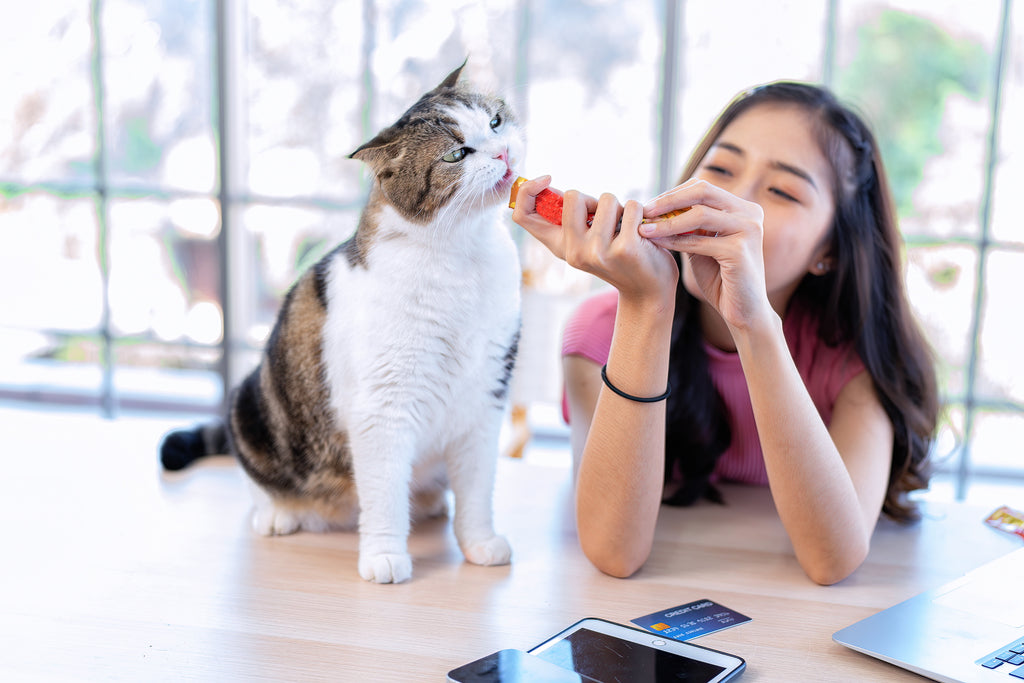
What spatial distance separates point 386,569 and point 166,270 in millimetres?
2703

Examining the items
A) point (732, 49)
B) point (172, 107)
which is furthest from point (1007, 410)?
point (172, 107)

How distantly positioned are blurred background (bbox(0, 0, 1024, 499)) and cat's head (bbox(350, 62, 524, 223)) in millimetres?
1413

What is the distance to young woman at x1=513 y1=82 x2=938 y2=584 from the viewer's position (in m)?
0.89

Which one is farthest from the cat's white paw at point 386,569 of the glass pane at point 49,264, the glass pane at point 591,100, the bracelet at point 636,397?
the glass pane at point 49,264

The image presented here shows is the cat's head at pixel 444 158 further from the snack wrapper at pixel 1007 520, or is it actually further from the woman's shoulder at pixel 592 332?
the snack wrapper at pixel 1007 520

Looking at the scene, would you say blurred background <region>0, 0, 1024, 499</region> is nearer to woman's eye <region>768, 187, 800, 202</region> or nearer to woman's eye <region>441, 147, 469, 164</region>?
woman's eye <region>768, 187, 800, 202</region>

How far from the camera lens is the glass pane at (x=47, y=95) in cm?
316

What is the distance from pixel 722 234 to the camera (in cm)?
89

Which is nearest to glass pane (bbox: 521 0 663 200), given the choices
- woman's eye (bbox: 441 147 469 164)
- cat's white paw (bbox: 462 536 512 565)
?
woman's eye (bbox: 441 147 469 164)

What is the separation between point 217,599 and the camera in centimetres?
88

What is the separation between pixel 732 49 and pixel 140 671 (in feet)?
8.94

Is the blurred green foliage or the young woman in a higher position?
the blurred green foliage

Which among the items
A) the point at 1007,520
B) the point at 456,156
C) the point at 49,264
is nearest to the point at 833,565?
the point at 1007,520

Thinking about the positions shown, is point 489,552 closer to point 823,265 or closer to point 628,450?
point 628,450
